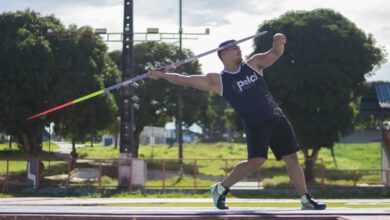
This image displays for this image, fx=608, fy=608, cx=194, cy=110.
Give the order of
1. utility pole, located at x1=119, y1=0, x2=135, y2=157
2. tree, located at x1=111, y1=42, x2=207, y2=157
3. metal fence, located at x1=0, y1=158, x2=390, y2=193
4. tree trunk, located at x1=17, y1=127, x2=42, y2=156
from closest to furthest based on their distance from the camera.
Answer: metal fence, located at x1=0, y1=158, x2=390, y2=193
utility pole, located at x1=119, y1=0, x2=135, y2=157
tree trunk, located at x1=17, y1=127, x2=42, y2=156
tree, located at x1=111, y1=42, x2=207, y2=157

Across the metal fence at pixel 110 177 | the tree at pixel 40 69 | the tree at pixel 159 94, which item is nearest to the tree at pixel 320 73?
the metal fence at pixel 110 177

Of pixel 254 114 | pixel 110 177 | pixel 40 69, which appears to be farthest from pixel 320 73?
pixel 254 114

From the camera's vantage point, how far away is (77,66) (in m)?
28.3

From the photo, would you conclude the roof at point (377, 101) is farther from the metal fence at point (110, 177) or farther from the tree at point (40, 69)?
the tree at point (40, 69)

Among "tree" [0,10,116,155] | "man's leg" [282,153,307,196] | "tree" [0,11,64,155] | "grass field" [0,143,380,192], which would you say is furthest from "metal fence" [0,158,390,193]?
"man's leg" [282,153,307,196]

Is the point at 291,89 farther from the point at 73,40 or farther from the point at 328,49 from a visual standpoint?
the point at 73,40

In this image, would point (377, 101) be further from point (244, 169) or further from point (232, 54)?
point (244, 169)

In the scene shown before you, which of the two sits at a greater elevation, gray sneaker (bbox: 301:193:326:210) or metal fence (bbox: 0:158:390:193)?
gray sneaker (bbox: 301:193:326:210)

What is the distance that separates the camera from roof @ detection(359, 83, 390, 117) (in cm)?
→ 2662

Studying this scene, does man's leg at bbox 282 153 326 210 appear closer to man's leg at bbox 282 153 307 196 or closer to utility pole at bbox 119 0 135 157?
man's leg at bbox 282 153 307 196

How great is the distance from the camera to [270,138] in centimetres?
628

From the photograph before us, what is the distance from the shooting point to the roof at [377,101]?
2662 cm

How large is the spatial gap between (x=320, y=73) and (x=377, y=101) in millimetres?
2828

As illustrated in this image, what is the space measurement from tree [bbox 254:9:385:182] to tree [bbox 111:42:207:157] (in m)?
15.3
